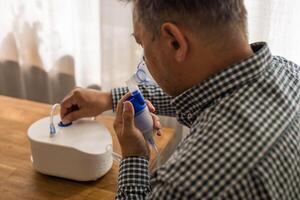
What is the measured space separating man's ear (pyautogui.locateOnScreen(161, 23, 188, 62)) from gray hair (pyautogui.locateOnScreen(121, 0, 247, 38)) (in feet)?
0.04

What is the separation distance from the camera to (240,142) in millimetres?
654

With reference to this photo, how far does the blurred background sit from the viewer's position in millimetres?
1272

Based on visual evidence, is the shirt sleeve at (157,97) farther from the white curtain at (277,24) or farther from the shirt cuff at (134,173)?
the white curtain at (277,24)

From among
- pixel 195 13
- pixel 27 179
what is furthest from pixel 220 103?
pixel 27 179

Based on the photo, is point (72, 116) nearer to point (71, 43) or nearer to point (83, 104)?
point (83, 104)

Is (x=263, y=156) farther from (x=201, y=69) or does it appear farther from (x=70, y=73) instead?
(x=70, y=73)

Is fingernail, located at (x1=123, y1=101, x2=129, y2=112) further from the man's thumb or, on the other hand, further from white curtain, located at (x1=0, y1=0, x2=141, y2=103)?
white curtain, located at (x1=0, y1=0, x2=141, y2=103)

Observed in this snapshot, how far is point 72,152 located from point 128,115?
0.60 ft

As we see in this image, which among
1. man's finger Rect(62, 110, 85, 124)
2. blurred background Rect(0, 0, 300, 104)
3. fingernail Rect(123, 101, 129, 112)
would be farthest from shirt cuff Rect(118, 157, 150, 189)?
blurred background Rect(0, 0, 300, 104)

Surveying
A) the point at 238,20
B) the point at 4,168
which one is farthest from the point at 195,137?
the point at 4,168

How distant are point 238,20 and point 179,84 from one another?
16 cm

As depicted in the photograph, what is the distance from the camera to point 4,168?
1.05 m

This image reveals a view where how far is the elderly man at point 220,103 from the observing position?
0.64 m

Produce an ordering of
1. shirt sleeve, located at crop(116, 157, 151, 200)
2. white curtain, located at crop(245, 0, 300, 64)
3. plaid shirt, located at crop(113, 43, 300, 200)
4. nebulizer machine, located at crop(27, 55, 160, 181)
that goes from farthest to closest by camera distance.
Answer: white curtain, located at crop(245, 0, 300, 64)
nebulizer machine, located at crop(27, 55, 160, 181)
shirt sleeve, located at crop(116, 157, 151, 200)
plaid shirt, located at crop(113, 43, 300, 200)
